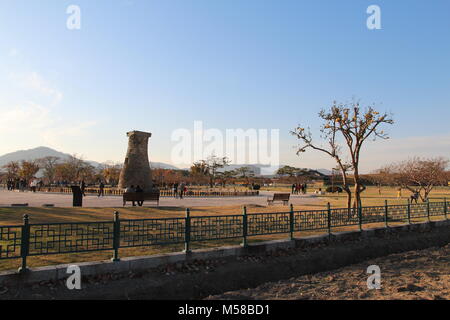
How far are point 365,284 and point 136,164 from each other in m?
25.9

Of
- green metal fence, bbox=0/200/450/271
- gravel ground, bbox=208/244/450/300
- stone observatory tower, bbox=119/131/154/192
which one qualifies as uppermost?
stone observatory tower, bbox=119/131/154/192

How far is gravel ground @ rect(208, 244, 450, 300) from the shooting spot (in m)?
6.25

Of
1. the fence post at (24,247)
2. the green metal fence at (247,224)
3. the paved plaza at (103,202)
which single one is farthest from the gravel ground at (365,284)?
the paved plaza at (103,202)

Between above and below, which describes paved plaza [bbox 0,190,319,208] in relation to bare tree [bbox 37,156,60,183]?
below

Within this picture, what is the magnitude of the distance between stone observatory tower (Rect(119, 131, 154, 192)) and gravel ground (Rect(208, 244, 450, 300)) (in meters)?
24.1

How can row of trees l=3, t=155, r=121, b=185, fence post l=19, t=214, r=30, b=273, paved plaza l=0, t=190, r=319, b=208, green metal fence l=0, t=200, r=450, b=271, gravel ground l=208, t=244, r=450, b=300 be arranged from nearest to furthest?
fence post l=19, t=214, r=30, b=273
gravel ground l=208, t=244, r=450, b=300
green metal fence l=0, t=200, r=450, b=271
paved plaza l=0, t=190, r=319, b=208
row of trees l=3, t=155, r=121, b=185

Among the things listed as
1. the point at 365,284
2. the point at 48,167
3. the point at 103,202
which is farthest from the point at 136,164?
the point at 48,167

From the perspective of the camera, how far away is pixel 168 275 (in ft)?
23.0

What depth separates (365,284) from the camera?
702cm

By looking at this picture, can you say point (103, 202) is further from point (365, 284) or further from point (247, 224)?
point (365, 284)

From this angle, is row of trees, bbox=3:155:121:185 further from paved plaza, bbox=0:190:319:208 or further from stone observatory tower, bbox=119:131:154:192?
paved plaza, bbox=0:190:319:208

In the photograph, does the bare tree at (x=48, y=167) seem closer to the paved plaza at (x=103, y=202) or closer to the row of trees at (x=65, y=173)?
the row of trees at (x=65, y=173)

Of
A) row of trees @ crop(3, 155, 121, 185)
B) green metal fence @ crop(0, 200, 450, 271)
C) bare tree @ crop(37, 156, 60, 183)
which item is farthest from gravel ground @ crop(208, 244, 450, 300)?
bare tree @ crop(37, 156, 60, 183)
